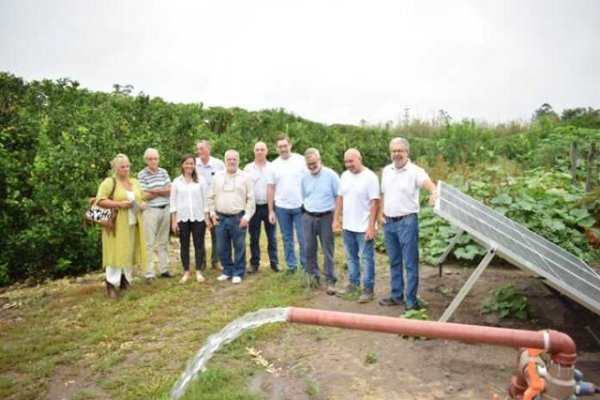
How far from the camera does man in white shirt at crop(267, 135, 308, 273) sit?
6762 mm

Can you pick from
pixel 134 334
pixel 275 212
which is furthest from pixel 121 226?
pixel 275 212

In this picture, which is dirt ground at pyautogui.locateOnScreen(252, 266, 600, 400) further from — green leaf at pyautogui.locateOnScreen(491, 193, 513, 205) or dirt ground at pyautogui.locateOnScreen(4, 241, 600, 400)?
green leaf at pyautogui.locateOnScreen(491, 193, 513, 205)

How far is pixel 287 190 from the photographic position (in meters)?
6.76

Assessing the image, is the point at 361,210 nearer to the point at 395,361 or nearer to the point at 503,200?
the point at 395,361

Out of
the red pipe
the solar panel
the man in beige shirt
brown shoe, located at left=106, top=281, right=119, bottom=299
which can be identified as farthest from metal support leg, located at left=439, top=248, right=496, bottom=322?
brown shoe, located at left=106, top=281, right=119, bottom=299

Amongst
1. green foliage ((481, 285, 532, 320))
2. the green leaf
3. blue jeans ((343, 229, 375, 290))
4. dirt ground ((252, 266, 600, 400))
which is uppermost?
the green leaf

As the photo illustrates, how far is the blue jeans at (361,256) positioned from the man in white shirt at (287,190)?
2.49 ft

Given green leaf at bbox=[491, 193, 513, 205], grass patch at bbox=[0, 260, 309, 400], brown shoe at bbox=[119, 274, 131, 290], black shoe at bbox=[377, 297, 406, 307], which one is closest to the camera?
grass patch at bbox=[0, 260, 309, 400]

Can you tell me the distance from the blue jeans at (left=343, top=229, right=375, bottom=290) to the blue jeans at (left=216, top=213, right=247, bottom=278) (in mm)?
1568

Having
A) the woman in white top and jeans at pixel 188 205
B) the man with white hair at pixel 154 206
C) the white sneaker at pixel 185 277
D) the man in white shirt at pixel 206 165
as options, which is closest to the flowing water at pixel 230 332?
the white sneaker at pixel 185 277

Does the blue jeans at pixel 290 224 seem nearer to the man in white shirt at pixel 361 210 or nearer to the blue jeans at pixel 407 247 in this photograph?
the man in white shirt at pixel 361 210

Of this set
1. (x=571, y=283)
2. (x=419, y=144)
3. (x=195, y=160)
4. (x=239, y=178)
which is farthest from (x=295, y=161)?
(x=419, y=144)

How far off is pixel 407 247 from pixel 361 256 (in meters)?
0.81

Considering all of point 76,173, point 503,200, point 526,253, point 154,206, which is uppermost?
point 76,173
